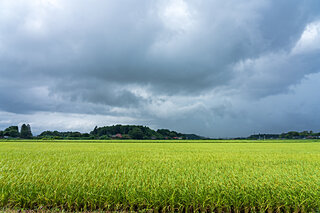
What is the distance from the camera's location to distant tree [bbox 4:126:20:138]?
287 ft

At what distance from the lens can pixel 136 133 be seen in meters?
89.6

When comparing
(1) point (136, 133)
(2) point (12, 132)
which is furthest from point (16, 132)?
(1) point (136, 133)

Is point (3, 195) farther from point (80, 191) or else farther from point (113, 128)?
point (113, 128)

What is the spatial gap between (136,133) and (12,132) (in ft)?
190

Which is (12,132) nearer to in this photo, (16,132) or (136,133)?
(16,132)

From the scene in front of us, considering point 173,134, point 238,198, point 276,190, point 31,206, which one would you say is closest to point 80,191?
point 31,206

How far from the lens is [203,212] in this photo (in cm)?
291

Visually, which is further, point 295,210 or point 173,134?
point 173,134

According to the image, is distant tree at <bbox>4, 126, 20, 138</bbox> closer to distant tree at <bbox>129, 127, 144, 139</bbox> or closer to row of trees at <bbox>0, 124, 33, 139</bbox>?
row of trees at <bbox>0, 124, 33, 139</bbox>

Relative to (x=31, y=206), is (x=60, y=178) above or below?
above

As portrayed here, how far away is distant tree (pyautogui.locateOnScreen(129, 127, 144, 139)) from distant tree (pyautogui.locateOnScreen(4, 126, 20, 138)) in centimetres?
5321

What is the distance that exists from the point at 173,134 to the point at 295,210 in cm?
10929

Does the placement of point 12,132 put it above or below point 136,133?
above

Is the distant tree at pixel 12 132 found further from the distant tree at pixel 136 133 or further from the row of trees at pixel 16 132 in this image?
the distant tree at pixel 136 133
